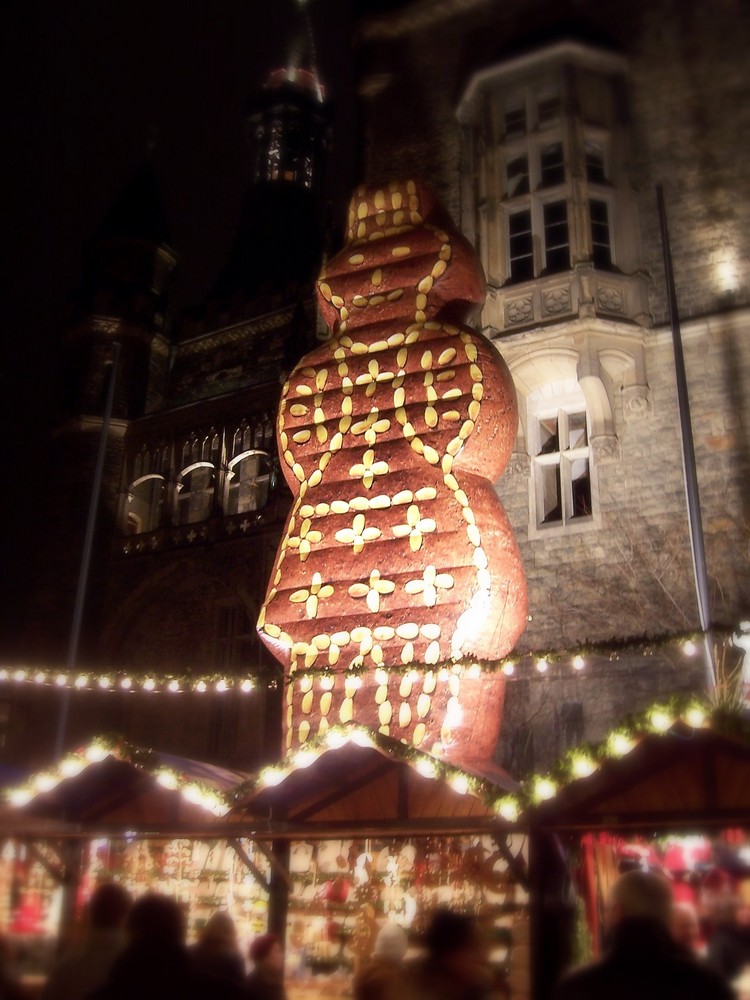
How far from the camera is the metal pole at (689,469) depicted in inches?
413

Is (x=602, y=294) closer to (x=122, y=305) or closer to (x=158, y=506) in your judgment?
(x=158, y=506)

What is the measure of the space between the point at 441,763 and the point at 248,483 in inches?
450

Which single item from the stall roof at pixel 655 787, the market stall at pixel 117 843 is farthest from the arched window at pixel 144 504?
the stall roof at pixel 655 787

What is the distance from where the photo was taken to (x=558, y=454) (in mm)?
13414

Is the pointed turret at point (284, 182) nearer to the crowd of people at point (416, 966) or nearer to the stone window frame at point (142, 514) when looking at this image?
the stone window frame at point (142, 514)

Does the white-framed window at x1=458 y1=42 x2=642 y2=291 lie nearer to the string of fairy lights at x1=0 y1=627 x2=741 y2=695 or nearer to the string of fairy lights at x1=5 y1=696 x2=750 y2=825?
the string of fairy lights at x1=0 y1=627 x2=741 y2=695

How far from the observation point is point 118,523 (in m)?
19.0

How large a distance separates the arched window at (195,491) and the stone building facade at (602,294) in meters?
6.22

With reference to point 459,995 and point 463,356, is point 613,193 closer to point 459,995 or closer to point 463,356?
point 463,356

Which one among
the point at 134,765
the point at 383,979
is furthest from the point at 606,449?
the point at 383,979

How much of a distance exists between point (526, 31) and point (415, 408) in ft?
28.1

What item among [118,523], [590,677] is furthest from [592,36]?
[118,523]

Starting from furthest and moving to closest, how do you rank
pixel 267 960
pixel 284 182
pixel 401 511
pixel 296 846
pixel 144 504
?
pixel 284 182
pixel 144 504
pixel 401 511
pixel 296 846
pixel 267 960

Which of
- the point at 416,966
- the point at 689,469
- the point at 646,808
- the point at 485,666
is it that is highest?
the point at 689,469
